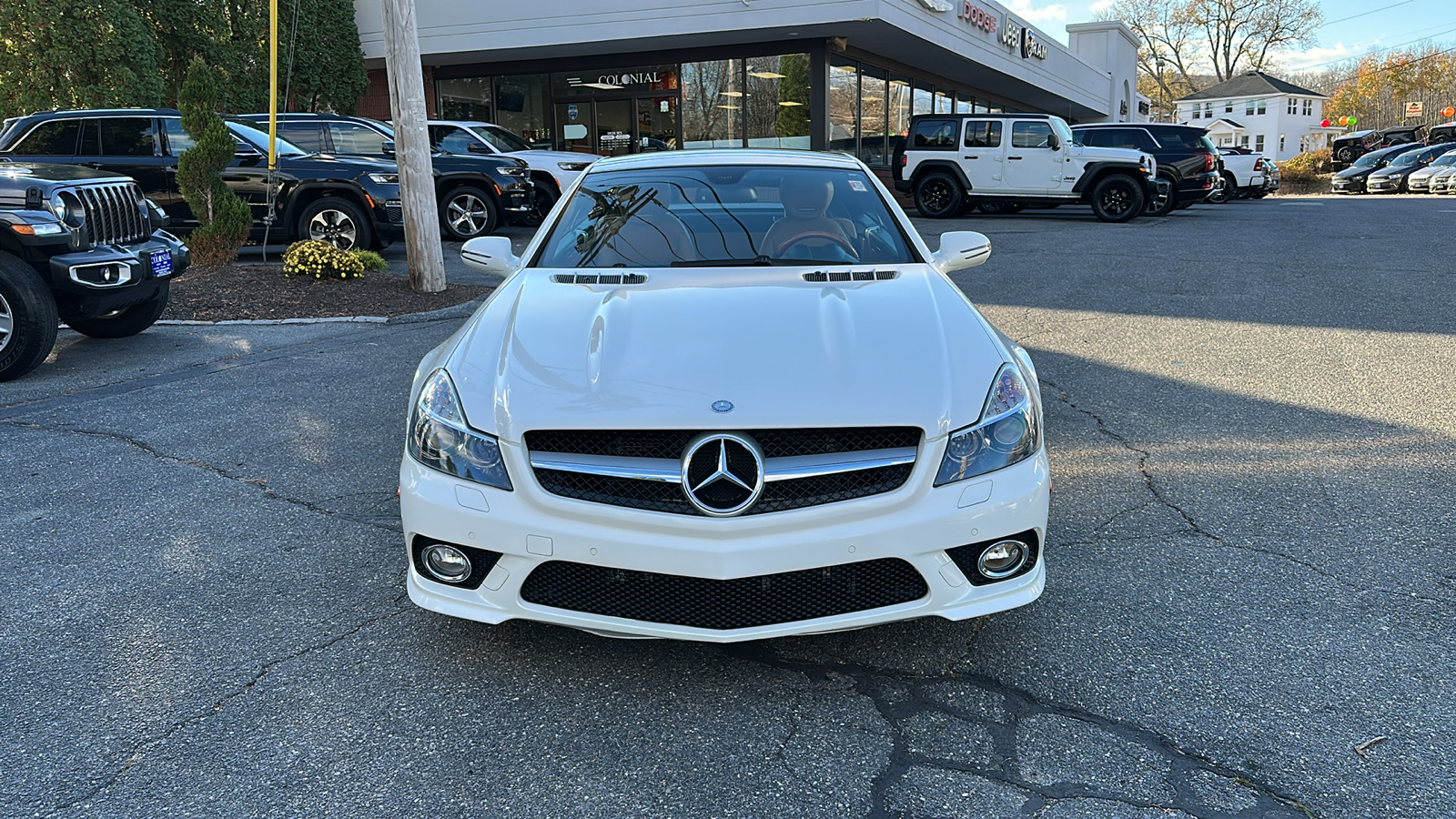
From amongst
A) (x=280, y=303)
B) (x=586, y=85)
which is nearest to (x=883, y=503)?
(x=280, y=303)

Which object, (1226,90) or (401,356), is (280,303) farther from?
(1226,90)

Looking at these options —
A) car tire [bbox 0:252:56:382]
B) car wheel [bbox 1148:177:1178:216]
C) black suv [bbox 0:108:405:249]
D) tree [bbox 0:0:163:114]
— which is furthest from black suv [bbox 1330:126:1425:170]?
car tire [bbox 0:252:56:382]

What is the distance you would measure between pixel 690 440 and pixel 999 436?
2.89 ft

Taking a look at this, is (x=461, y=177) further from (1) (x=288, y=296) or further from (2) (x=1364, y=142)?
(2) (x=1364, y=142)

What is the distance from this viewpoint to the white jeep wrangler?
18.0m

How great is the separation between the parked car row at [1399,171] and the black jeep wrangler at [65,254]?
33.5m

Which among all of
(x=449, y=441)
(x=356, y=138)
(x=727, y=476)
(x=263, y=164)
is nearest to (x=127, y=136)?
(x=263, y=164)

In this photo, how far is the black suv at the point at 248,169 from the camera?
11.9 metres

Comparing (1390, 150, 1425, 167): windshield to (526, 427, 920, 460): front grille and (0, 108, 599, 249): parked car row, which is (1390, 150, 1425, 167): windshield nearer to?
(0, 108, 599, 249): parked car row

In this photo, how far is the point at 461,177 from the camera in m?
13.8

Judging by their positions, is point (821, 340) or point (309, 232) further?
point (309, 232)

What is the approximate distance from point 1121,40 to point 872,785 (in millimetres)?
50519

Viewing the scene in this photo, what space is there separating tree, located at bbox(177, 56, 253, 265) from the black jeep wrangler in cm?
310

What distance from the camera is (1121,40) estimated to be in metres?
46.6
